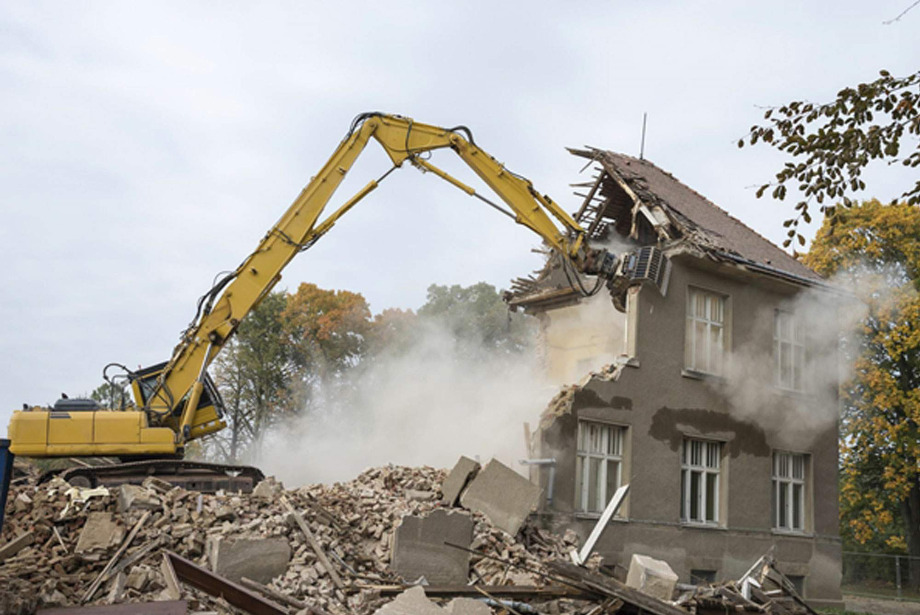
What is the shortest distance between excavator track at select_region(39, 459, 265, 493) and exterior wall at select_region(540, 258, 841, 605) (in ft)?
17.4

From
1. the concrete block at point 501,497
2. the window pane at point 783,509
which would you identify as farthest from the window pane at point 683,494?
the concrete block at point 501,497

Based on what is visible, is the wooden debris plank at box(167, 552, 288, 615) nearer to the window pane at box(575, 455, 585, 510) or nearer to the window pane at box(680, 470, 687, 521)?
the window pane at box(575, 455, 585, 510)

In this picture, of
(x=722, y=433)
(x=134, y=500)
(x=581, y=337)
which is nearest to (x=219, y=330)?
(x=134, y=500)

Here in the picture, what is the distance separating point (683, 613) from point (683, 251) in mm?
8918

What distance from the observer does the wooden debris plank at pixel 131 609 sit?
27.3 ft

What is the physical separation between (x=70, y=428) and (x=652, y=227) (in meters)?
13.0

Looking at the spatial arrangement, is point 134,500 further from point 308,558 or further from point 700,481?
point 700,481

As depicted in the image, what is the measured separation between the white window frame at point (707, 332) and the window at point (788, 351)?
1776 millimetres

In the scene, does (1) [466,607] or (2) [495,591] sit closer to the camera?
(1) [466,607]

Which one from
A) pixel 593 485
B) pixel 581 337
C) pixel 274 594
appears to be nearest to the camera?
pixel 274 594

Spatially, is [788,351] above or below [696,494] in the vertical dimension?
above

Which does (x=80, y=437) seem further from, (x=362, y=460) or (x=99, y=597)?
(x=362, y=460)

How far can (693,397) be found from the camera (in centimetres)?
1888

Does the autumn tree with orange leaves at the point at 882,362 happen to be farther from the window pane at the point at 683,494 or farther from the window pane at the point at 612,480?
the window pane at the point at 612,480
